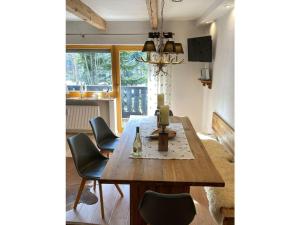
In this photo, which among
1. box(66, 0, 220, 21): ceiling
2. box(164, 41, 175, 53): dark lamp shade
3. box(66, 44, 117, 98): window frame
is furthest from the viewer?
box(66, 44, 117, 98): window frame

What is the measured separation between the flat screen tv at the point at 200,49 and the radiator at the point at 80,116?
2.17m

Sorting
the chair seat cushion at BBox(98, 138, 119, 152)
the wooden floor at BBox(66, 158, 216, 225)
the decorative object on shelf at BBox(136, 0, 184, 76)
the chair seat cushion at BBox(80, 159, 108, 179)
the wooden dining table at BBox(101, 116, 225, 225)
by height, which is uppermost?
the decorative object on shelf at BBox(136, 0, 184, 76)

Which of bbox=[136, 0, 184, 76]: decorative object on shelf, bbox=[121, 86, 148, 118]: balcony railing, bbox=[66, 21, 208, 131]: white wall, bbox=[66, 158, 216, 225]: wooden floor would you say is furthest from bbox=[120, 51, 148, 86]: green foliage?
bbox=[66, 158, 216, 225]: wooden floor

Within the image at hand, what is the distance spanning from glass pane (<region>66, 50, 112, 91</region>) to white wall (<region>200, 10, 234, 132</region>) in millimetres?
2143

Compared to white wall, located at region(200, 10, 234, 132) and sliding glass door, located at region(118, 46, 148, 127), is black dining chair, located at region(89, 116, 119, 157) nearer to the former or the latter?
white wall, located at region(200, 10, 234, 132)

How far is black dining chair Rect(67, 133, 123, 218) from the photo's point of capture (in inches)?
108

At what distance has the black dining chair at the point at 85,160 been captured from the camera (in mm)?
2752

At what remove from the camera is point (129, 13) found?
4594 millimetres

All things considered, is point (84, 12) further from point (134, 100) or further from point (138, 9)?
point (134, 100)

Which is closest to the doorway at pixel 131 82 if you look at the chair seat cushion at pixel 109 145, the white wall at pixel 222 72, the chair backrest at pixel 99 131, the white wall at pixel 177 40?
the white wall at pixel 177 40
